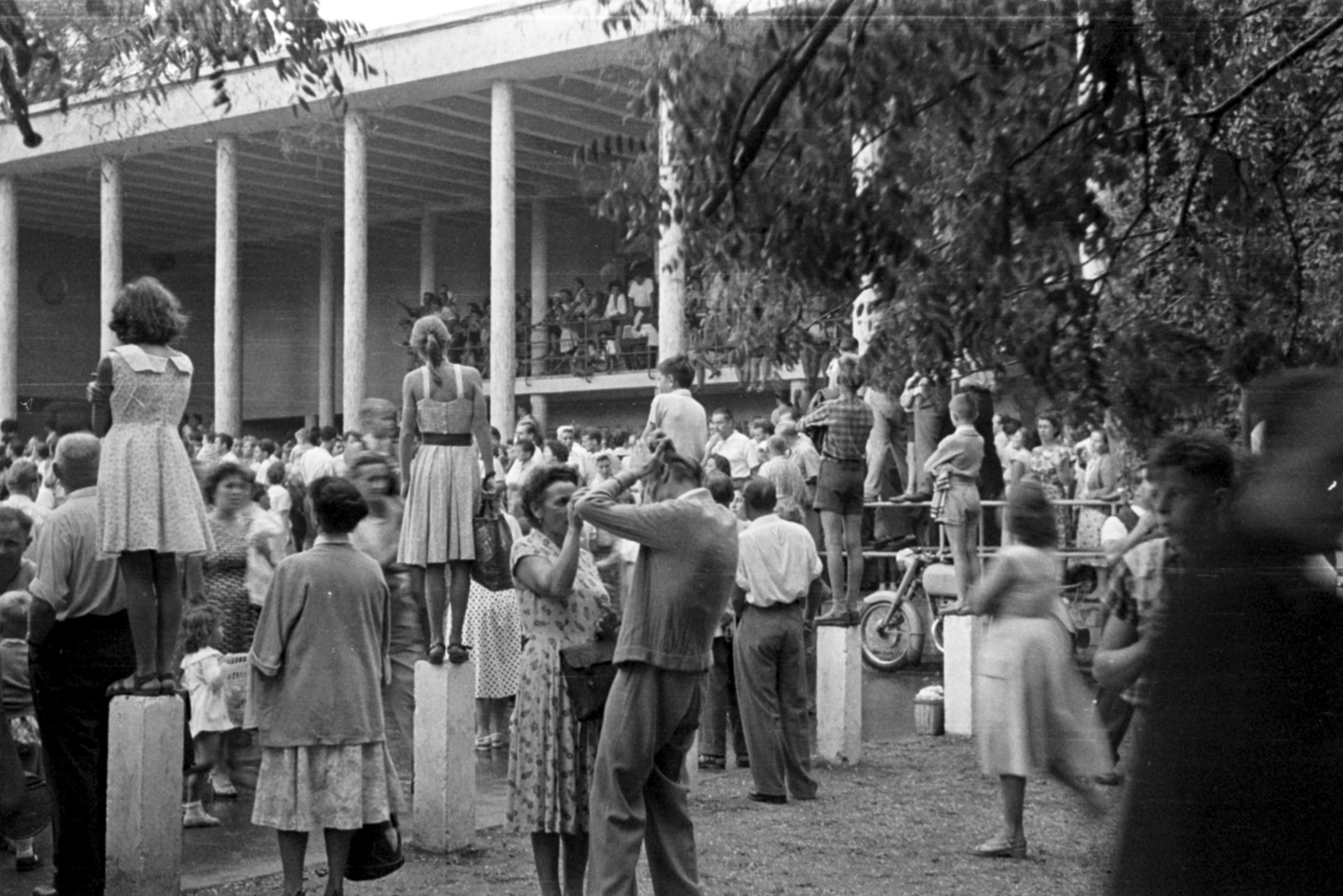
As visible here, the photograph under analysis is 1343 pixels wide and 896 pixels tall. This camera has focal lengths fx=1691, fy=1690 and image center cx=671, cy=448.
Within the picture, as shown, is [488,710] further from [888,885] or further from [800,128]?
[800,128]

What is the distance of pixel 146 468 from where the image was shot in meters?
6.77

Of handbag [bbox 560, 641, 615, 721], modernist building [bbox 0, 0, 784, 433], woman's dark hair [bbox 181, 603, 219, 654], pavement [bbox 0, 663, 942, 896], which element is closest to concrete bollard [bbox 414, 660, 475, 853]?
pavement [bbox 0, 663, 942, 896]

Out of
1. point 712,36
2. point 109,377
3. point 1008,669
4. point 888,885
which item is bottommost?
point 888,885

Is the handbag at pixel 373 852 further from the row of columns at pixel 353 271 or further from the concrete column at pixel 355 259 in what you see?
the concrete column at pixel 355 259

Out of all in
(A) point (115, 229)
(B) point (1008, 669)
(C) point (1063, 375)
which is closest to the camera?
(B) point (1008, 669)

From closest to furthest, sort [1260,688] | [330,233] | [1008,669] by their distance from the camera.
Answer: [1260,688] → [1008,669] → [330,233]

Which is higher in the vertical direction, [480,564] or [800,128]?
[800,128]

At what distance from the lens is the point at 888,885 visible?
816 centimetres

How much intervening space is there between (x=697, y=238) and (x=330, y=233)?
33.8 meters

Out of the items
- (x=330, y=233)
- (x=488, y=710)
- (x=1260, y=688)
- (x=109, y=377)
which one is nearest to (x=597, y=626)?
(x=109, y=377)

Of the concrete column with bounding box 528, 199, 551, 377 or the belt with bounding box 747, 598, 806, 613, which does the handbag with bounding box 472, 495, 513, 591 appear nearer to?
the belt with bounding box 747, 598, 806, 613

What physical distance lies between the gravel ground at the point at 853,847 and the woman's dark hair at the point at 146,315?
2.60 m

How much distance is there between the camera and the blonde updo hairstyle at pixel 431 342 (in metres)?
8.95

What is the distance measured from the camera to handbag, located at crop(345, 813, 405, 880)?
287 inches
